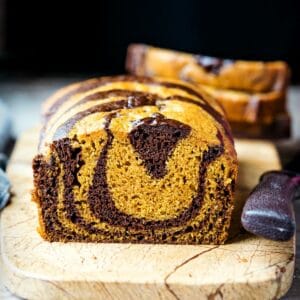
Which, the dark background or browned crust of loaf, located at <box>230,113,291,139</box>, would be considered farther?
the dark background

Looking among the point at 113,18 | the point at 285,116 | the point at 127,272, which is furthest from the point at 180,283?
the point at 113,18

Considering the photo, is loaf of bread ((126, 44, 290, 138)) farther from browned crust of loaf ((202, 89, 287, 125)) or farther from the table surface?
the table surface

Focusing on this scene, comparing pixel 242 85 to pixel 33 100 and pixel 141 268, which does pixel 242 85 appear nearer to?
pixel 33 100

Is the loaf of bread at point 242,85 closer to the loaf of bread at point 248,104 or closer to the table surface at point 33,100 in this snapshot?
the loaf of bread at point 248,104

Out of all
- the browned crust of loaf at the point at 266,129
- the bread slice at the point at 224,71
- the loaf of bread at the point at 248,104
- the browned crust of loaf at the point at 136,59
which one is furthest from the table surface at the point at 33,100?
the browned crust of loaf at the point at 136,59

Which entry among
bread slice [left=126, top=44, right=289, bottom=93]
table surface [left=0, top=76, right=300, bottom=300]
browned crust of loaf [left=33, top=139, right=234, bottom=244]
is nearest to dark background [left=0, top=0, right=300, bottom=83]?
table surface [left=0, top=76, right=300, bottom=300]

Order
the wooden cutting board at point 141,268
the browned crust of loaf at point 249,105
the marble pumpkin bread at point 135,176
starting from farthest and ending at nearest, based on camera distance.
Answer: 1. the browned crust of loaf at point 249,105
2. the marble pumpkin bread at point 135,176
3. the wooden cutting board at point 141,268
